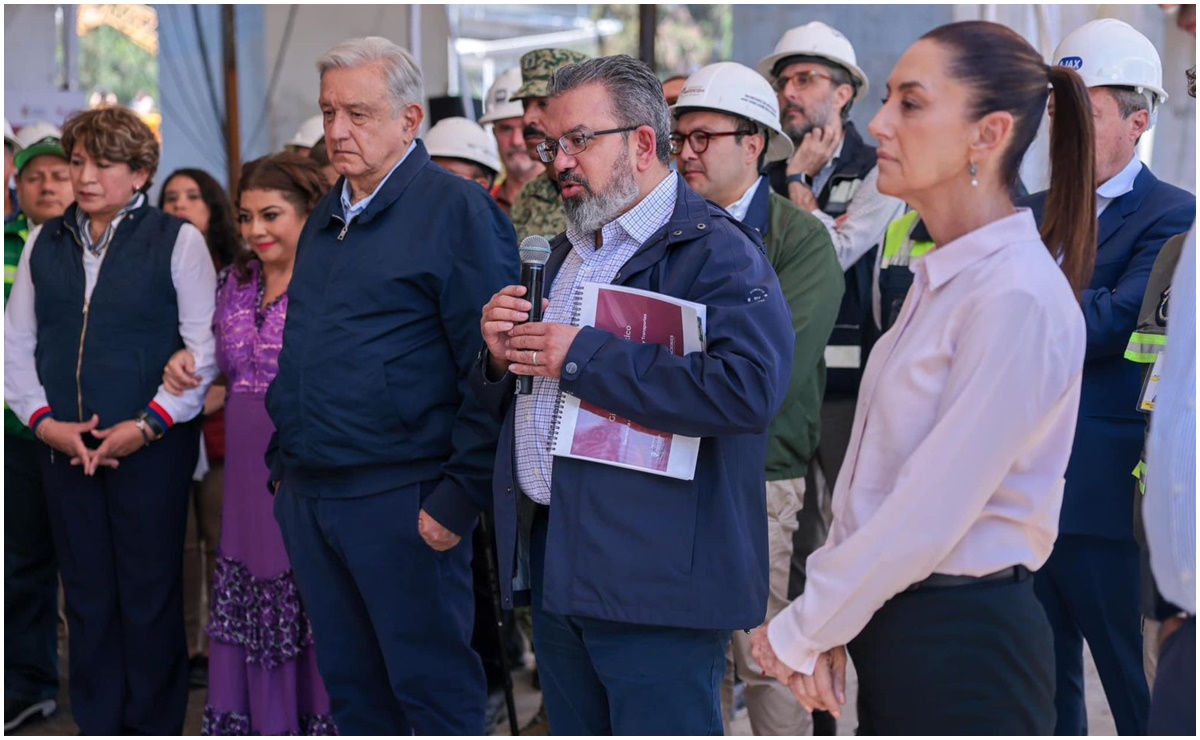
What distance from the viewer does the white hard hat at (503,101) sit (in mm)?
4508

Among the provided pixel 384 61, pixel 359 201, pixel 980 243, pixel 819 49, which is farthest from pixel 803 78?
pixel 980 243

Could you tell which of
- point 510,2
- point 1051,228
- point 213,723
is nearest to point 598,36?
point 510,2

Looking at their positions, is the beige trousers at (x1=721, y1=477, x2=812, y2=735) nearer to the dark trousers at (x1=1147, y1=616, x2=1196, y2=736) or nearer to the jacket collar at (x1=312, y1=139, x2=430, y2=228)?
the jacket collar at (x1=312, y1=139, x2=430, y2=228)

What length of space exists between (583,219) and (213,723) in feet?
6.68

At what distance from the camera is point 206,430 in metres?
4.38

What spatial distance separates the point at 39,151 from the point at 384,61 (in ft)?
7.57

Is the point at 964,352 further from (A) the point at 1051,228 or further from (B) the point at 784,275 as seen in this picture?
(B) the point at 784,275

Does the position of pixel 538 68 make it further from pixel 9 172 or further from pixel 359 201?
pixel 9 172

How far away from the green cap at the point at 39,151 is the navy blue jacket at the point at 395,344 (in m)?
2.27

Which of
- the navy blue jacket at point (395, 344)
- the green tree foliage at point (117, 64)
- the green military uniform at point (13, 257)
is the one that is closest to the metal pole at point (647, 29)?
the green tree foliage at point (117, 64)

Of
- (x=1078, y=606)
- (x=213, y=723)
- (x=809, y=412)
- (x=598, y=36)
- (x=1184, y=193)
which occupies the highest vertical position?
(x=598, y=36)

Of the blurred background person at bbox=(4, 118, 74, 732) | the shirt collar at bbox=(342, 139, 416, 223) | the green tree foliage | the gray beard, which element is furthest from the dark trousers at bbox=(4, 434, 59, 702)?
the green tree foliage

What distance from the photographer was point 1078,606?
2.73m

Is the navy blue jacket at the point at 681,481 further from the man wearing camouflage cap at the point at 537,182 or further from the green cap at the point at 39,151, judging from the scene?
the green cap at the point at 39,151
